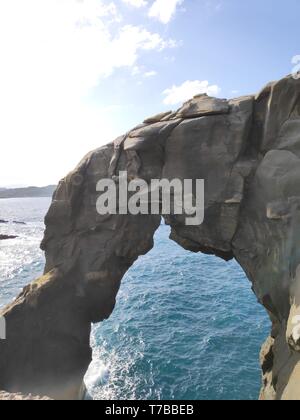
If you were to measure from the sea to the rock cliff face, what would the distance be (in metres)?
4.50

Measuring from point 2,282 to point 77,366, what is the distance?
28946mm

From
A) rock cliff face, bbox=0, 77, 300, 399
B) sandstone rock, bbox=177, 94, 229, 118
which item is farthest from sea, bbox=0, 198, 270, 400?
sandstone rock, bbox=177, 94, 229, 118

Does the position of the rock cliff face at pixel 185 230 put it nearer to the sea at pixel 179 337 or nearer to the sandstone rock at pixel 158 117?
the sandstone rock at pixel 158 117

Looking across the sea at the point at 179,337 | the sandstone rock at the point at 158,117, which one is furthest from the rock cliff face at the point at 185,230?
the sea at the point at 179,337

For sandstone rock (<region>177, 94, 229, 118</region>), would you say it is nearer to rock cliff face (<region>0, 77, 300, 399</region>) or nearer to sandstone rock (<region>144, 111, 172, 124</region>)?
rock cliff face (<region>0, 77, 300, 399</region>)

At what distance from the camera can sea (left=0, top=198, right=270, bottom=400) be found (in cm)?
2248

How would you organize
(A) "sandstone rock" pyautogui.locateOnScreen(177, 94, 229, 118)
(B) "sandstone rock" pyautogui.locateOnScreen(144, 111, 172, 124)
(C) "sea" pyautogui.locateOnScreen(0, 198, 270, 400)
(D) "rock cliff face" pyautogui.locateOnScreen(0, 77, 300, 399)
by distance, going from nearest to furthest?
(D) "rock cliff face" pyautogui.locateOnScreen(0, 77, 300, 399), (A) "sandstone rock" pyautogui.locateOnScreen(177, 94, 229, 118), (B) "sandstone rock" pyautogui.locateOnScreen(144, 111, 172, 124), (C) "sea" pyautogui.locateOnScreen(0, 198, 270, 400)

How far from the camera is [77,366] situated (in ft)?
70.5

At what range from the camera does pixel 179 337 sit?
28844 millimetres

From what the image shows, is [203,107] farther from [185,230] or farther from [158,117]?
[185,230]

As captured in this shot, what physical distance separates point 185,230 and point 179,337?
44.6 ft

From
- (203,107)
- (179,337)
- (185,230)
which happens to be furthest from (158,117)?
(179,337)

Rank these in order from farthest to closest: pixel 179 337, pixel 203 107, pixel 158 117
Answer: pixel 179 337 → pixel 158 117 → pixel 203 107

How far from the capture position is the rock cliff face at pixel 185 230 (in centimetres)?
1516
